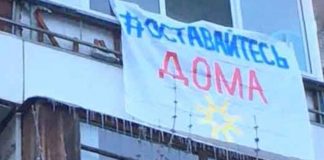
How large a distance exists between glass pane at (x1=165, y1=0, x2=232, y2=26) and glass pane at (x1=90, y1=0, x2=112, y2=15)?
2.13 ft

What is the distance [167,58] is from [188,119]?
1.66 feet

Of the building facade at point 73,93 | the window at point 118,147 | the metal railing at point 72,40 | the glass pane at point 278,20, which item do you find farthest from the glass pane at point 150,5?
the window at point 118,147

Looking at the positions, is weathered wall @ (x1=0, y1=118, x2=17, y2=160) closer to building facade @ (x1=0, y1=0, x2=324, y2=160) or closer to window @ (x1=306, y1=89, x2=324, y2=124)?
building facade @ (x1=0, y1=0, x2=324, y2=160)

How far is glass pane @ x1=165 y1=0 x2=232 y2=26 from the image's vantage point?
1065 cm

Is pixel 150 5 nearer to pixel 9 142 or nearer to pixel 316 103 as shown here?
pixel 316 103

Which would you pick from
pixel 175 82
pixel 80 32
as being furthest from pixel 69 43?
pixel 175 82

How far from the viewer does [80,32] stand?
9.97 meters

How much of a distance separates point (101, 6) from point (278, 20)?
176cm

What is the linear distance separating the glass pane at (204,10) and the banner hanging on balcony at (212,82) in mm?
270

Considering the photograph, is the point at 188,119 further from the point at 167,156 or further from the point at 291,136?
the point at 291,136

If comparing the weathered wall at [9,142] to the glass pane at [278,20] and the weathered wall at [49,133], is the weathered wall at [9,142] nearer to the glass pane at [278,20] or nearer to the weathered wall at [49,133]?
the weathered wall at [49,133]

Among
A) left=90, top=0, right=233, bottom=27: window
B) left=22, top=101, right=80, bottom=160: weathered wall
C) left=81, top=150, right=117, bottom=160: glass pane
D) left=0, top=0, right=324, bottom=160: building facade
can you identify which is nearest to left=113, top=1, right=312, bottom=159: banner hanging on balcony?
left=0, top=0, right=324, bottom=160: building facade

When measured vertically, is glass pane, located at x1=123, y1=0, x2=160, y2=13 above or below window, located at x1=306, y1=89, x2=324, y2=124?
above

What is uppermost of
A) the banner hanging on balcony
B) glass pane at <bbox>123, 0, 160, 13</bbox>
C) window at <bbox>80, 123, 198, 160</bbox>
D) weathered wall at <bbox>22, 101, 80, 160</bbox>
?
glass pane at <bbox>123, 0, 160, 13</bbox>
